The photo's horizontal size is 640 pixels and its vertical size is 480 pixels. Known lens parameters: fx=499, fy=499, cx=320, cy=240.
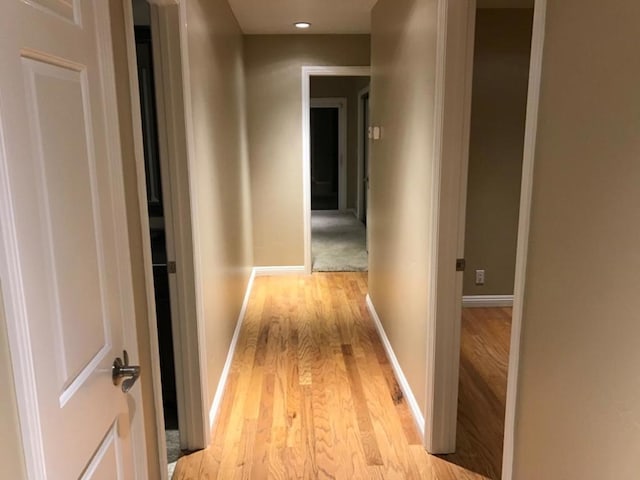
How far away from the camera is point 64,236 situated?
39.8 inches

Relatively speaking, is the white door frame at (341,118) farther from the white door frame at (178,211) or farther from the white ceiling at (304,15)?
the white door frame at (178,211)

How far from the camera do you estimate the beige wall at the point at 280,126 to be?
16.3ft

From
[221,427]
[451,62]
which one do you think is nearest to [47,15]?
[451,62]

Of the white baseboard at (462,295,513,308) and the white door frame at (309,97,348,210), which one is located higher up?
the white door frame at (309,97,348,210)

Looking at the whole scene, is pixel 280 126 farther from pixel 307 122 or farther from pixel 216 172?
pixel 216 172

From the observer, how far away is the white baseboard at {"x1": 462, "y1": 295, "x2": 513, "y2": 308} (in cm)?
436

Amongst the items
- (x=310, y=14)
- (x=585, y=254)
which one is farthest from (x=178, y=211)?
(x=310, y=14)

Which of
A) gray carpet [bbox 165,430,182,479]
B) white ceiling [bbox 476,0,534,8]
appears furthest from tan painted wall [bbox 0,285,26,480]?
white ceiling [bbox 476,0,534,8]

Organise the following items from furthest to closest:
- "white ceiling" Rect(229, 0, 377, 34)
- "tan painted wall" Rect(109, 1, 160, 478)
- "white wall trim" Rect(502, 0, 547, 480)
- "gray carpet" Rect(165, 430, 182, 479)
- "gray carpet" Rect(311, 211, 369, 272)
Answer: "gray carpet" Rect(311, 211, 369, 272), "white ceiling" Rect(229, 0, 377, 34), "gray carpet" Rect(165, 430, 182, 479), "tan painted wall" Rect(109, 1, 160, 478), "white wall trim" Rect(502, 0, 547, 480)

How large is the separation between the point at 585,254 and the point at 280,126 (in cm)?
432

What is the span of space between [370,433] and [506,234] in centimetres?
238

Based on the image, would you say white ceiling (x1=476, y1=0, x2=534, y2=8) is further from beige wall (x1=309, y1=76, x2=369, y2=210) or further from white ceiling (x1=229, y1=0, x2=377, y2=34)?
beige wall (x1=309, y1=76, x2=369, y2=210)

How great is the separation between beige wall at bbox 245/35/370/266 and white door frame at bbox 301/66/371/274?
45mm

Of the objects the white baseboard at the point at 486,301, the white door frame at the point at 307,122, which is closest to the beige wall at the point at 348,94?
the white door frame at the point at 307,122
